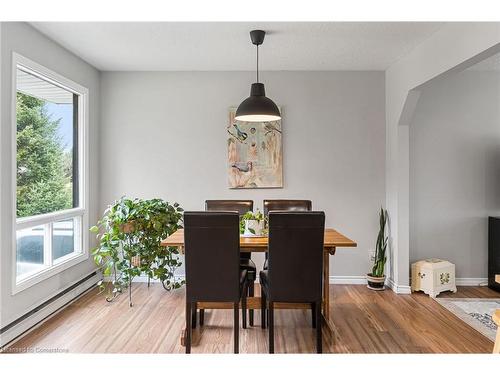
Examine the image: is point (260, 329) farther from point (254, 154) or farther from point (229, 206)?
point (254, 154)

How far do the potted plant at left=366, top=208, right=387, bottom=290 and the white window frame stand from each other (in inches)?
125

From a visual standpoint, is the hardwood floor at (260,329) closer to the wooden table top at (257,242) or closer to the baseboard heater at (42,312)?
the baseboard heater at (42,312)

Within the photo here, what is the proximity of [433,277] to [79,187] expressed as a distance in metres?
3.85

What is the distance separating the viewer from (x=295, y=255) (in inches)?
92.4

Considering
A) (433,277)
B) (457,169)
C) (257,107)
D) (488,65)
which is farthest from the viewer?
(457,169)

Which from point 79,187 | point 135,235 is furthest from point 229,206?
point 79,187

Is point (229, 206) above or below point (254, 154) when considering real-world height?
below

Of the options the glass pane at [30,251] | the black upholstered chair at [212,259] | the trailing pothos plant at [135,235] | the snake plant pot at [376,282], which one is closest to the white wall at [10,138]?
the glass pane at [30,251]

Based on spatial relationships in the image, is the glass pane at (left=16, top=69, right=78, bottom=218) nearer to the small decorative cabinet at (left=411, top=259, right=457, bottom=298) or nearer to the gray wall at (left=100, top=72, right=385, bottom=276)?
the gray wall at (left=100, top=72, right=385, bottom=276)

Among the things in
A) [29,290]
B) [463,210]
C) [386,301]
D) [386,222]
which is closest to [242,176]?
[386,222]

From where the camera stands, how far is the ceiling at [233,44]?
2.89m

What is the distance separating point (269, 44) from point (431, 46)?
4.58 feet

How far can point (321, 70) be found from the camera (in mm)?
4168
